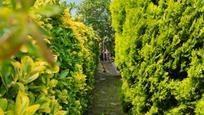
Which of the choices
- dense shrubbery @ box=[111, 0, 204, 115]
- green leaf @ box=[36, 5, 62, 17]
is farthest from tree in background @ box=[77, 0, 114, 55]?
green leaf @ box=[36, 5, 62, 17]

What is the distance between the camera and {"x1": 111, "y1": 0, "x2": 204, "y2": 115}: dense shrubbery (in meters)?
5.60

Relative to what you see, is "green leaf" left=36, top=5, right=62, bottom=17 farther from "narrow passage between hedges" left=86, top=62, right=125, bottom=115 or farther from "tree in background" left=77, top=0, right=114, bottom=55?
"tree in background" left=77, top=0, right=114, bottom=55

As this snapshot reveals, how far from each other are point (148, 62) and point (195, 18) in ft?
4.12

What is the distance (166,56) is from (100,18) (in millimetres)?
23819

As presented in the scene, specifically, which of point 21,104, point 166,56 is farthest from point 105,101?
point 21,104

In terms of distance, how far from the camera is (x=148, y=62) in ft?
21.9

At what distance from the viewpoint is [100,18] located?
1177 inches

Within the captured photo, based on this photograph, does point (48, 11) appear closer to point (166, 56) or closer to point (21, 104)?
point (21, 104)

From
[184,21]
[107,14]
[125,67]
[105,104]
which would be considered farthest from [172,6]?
[107,14]

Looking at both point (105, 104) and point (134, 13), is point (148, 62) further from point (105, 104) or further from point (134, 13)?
point (105, 104)

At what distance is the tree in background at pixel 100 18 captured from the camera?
2977 cm

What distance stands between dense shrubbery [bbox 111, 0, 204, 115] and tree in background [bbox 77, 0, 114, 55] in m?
22.1

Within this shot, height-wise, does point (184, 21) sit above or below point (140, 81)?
above

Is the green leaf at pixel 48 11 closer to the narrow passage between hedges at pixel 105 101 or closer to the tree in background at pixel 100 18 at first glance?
the narrow passage between hedges at pixel 105 101
